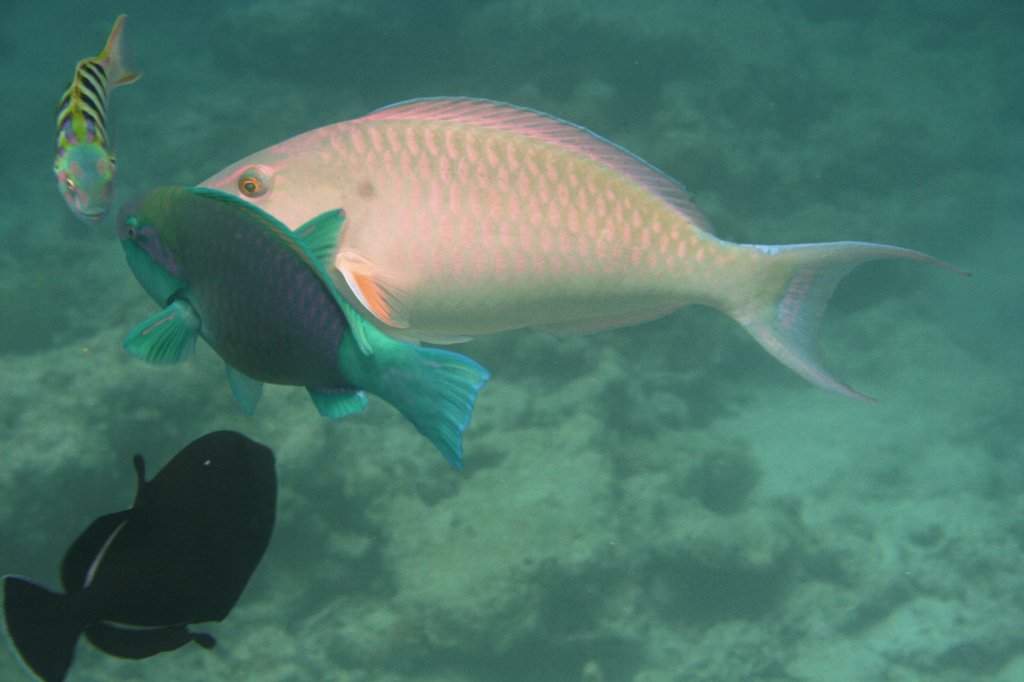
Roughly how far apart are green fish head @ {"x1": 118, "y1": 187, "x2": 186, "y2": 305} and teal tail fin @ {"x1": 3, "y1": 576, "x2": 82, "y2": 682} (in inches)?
19.3

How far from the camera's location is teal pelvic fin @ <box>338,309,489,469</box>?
0.81m

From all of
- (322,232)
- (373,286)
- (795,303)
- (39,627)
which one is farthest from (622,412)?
(39,627)

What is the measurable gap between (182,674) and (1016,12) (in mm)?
24638

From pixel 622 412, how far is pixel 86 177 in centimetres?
657

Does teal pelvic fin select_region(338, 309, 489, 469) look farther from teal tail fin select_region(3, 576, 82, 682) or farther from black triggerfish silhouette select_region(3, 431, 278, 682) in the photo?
teal tail fin select_region(3, 576, 82, 682)

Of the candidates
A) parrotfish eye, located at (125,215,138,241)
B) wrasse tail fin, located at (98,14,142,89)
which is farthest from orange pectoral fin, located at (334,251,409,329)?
wrasse tail fin, located at (98,14,142,89)

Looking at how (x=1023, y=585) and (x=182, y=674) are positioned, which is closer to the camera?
(x=182, y=674)

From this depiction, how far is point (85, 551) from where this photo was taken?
0.98m

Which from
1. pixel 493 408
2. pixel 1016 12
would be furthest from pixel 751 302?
pixel 1016 12

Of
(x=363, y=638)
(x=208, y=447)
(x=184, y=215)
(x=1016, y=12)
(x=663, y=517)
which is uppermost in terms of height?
(x=184, y=215)

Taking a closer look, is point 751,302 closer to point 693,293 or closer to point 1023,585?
point 693,293

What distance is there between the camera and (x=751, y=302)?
1.78 m

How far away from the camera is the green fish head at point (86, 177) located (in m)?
1.76

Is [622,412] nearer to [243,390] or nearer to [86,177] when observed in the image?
[86,177]
